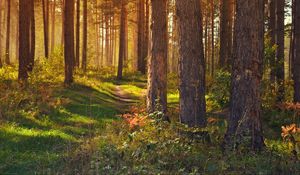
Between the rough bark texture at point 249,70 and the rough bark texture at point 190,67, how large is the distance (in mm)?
1614

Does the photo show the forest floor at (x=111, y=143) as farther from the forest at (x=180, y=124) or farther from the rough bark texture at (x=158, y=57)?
the rough bark texture at (x=158, y=57)

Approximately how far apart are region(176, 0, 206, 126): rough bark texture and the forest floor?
538 millimetres

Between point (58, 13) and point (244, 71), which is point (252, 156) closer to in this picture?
point (244, 71)

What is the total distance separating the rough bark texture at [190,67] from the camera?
1066 centimetres

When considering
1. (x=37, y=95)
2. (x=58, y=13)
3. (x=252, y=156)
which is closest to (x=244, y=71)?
(x=252, y=156)

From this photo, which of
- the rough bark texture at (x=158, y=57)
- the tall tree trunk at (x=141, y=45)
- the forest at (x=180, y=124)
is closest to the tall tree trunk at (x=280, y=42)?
the forest at (x=180, y=124)

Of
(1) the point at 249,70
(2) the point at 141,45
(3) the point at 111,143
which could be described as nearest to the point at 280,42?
(1) the point at 249,70

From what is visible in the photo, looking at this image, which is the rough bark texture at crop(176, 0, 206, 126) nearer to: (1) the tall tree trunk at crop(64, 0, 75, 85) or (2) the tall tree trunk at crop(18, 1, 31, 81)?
(2) the tall tree trunk at crop(18, 1, 31, 81)

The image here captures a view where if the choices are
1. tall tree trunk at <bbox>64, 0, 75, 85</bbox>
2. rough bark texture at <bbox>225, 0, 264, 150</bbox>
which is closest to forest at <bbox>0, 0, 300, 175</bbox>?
rough bark texture at <bbox>225, 0, 264, 150</bbox>

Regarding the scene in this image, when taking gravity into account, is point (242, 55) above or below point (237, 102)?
above

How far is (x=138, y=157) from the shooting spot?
27.0 ft

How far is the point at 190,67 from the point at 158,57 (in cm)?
253

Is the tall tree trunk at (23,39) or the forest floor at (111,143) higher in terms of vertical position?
the tall tree trunk at (23,39)

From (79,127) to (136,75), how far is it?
2239cm
